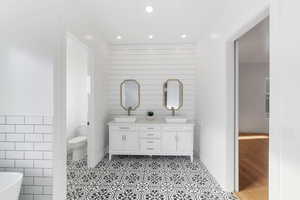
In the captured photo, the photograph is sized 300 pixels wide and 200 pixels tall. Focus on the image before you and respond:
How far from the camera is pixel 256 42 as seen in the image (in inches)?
169

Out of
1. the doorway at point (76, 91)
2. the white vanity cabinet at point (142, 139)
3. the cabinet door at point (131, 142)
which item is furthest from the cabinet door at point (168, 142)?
the doorway at point (76, 91)

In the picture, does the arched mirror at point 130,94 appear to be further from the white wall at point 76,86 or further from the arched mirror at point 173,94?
the white wall at point 76,86

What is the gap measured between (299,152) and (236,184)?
1521 mm

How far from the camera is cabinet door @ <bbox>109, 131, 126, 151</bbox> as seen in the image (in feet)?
12.3

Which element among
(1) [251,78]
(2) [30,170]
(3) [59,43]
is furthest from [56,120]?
(1) [251,78]

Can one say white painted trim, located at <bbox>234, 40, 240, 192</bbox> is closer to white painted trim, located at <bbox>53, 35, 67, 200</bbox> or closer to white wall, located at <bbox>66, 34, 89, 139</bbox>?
white painted trim, located at <bbox>53, 35, 67, 200</bbox>

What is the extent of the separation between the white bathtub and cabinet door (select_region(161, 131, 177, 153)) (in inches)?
105

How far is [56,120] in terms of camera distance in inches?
62.7

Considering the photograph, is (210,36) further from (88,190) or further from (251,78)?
(251,78)

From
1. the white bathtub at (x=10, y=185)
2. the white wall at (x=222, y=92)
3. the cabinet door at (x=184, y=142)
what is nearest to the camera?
the white bathtub at (x=10, y=185)

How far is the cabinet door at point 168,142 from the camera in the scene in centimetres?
372

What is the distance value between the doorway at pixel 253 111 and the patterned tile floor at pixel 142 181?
57 cm

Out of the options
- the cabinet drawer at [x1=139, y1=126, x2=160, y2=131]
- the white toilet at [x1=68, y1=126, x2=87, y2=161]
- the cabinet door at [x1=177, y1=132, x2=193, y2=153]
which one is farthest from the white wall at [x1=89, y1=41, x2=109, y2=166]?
the cabinet door at [x1=177, y1=132, x2=193, y2=153]

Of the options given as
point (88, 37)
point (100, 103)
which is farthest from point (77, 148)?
point (88, 37)
